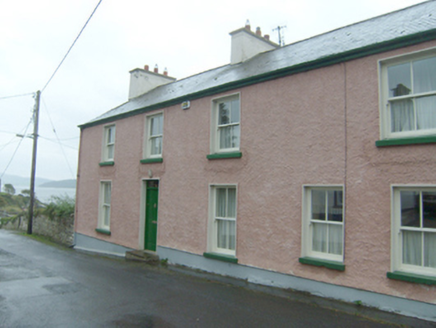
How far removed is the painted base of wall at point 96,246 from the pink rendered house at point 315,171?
1184 mm

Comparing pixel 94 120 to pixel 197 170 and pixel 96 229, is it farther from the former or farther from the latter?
pixel 197 170

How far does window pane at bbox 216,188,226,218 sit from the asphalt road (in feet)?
5.56

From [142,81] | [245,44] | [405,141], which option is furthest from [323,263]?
[142,81]

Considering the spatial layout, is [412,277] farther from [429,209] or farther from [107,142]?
[107,142]

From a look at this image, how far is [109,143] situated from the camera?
1477 cm

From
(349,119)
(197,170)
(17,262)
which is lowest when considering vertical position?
(17,262)

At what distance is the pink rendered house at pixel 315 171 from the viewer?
631 centimetres

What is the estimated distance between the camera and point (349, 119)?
7152 millimetres

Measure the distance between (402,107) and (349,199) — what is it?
2.01 m

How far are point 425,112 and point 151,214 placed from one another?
8.90 meters

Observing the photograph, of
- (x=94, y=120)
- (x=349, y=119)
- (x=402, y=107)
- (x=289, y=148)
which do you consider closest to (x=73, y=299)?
(x=289, y=148)

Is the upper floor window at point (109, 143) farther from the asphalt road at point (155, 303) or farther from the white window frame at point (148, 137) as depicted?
the asphalt road at point (155, 303)

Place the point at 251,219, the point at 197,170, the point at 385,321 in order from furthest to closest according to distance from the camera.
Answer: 1. the point at 197,170
2. the point at 251,219
3. the point at 385,321

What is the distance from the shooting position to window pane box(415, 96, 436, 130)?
20.5 feet
